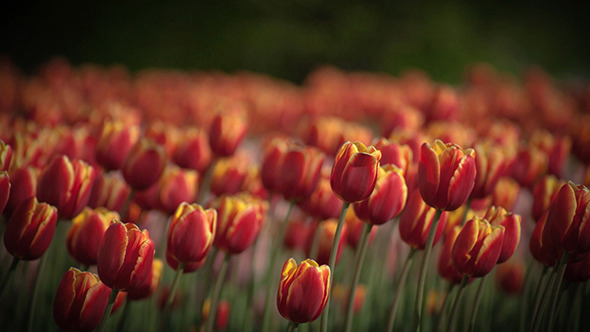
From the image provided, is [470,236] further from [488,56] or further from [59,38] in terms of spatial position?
[488,56]

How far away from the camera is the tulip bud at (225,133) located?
113cm

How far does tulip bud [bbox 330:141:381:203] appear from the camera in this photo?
0.69 meters

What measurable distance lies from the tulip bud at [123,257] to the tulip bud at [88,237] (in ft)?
0.40

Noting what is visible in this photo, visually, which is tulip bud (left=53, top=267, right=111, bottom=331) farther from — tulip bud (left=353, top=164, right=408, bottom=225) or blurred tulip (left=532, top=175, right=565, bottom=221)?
blurred tulip (left=532, top=175, right=565, bottom=221)

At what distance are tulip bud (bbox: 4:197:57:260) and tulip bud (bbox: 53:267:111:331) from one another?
74 mm

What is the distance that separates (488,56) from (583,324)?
13.8 ft

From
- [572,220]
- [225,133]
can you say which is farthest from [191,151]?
[572,220]

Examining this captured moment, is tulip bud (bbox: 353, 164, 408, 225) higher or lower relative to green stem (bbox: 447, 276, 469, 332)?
higher

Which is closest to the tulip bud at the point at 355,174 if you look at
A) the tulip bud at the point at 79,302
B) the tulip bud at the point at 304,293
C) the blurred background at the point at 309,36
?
the tulip bud at the point at 304,293

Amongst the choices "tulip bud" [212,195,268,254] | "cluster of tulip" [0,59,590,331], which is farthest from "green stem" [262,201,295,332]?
"tulip bud" [212,195,268,254]

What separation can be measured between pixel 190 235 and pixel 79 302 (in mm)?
157

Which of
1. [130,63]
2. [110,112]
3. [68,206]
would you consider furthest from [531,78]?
[130,63]

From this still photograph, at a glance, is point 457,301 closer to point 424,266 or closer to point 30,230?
point 424,266

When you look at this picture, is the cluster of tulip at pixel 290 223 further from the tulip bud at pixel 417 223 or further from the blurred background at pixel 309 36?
the blurred background at pixel 309 36
